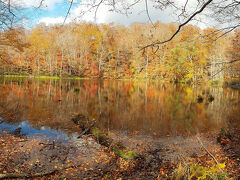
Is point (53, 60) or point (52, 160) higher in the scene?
point (53, 60)

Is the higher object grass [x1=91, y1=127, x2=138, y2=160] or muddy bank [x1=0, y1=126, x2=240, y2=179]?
grass [x1=91, y1=127, x2=138, y2=160]

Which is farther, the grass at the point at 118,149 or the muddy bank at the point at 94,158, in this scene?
the grass at the point at 118,149

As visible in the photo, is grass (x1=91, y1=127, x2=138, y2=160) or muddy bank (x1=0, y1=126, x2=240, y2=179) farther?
grass (x1=91, y1=127, x2=138, y2=160)

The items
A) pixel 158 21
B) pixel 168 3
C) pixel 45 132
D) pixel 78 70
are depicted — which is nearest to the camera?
pixel 168 3

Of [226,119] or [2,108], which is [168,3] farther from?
[2,108]

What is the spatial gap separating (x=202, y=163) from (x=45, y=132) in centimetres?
632

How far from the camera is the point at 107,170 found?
435 cm

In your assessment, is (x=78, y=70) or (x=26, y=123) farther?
(x=78, y=70)

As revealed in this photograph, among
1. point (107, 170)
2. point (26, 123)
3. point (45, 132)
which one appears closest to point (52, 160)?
point (107, 170)

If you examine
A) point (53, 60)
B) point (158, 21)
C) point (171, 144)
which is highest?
point (53, 60)

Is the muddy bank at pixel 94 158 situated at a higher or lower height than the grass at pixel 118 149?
lower

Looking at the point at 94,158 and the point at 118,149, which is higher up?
the point at 118,149

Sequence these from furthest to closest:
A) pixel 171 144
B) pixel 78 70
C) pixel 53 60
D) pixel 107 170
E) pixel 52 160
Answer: pixel 78 70
pixel 53 60
pixel 171 144
pixel 52 160
pixel 107 170

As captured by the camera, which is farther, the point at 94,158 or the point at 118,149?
the point at 118,149
